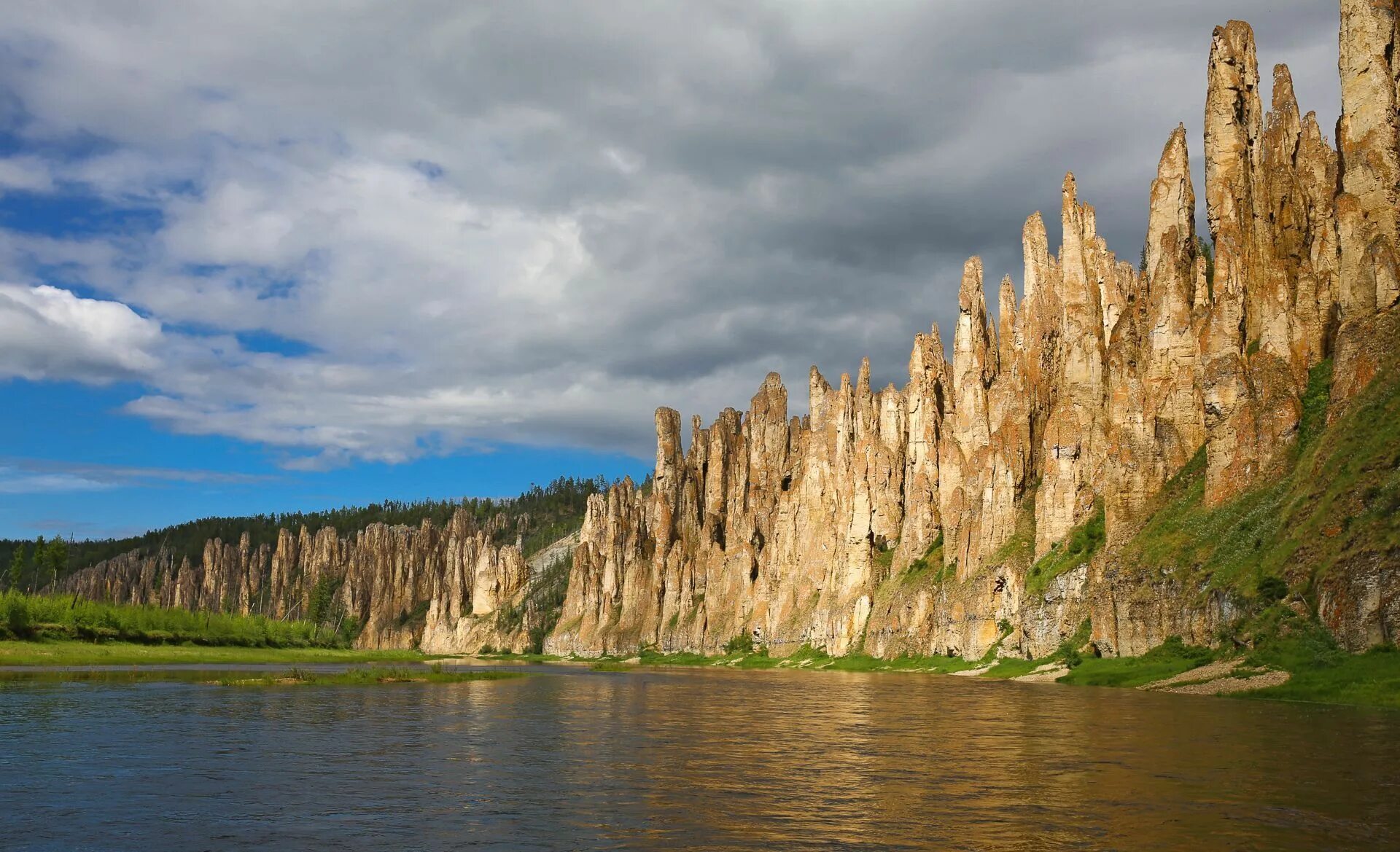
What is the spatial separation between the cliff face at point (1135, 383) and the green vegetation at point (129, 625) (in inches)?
3516

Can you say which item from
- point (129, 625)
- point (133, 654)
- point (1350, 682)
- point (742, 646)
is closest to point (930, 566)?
point (742, 646)

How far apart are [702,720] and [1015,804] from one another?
30756 millimetres

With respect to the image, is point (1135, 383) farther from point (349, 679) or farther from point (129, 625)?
point (129, 625)

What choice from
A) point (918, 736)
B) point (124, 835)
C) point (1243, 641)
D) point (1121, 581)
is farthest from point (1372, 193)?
point (124, 835)

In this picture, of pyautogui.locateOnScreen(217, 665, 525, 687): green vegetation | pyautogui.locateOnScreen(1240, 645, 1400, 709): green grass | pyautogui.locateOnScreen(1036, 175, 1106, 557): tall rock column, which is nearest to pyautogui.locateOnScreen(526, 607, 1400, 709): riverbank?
pyautogui.locateOnScreen(1240, 645, 1400, 709): green grass

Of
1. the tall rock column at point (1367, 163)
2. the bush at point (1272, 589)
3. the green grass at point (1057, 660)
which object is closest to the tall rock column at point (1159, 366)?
the green grass at point (1057, 660)

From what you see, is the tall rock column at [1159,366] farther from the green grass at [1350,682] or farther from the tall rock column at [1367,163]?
the green grass at [1350,682]

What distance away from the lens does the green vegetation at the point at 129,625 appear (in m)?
115

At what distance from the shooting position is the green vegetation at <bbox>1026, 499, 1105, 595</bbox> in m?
106

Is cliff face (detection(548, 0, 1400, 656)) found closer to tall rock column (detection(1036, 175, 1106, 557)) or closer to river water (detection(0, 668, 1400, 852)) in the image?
tall rock column (detection(1036, 175, 1106, 557))

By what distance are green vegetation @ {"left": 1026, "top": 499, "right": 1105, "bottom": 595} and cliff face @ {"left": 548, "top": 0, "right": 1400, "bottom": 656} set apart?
128 cm

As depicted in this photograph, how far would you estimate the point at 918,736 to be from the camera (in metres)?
46.5

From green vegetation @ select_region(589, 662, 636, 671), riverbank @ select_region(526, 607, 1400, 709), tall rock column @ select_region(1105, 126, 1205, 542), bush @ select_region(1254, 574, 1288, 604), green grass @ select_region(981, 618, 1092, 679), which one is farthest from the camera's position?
green vegetation @ select_region(589, 662, 636, 671)

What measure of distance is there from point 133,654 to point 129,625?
49.5 feet
